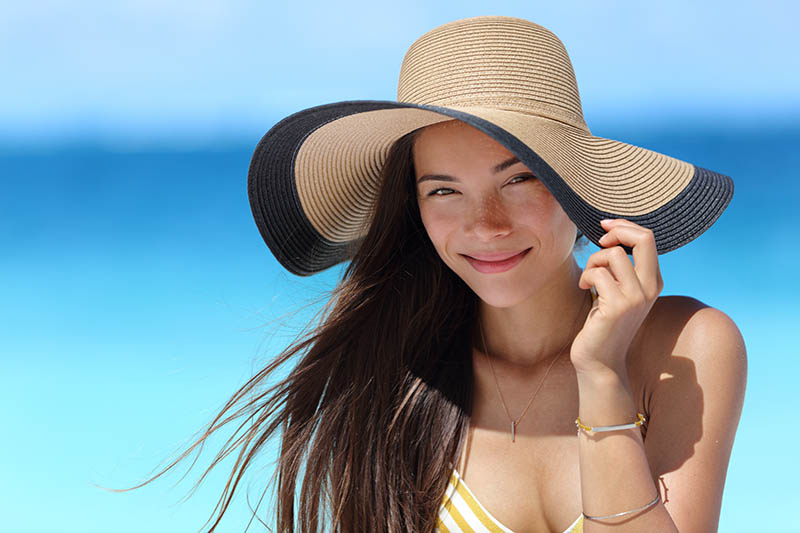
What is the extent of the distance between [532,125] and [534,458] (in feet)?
3.06

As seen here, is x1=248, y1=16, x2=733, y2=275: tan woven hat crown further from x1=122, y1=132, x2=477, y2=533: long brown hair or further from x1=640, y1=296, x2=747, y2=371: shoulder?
x1=122, y1=132, x2=477, y2=533: long brown hair

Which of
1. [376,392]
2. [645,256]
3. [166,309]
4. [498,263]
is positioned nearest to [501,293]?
[498,263]

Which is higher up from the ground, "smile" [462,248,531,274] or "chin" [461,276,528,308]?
"smile" [462,248,531,274]

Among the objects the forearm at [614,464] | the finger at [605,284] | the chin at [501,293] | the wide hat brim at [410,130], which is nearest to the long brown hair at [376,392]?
the wide hat brim at [410,130]

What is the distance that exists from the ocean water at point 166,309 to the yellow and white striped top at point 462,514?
810mm

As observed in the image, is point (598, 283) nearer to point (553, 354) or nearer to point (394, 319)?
point (553, 354)

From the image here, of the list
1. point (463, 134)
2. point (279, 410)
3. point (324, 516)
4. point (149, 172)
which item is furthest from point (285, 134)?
point (149, 172)

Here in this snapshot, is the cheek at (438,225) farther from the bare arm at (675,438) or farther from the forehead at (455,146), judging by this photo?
the bare arm at (675,438)

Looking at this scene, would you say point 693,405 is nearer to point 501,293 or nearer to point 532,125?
point 501,293

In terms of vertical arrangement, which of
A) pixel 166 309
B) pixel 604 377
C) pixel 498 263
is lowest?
pixel 604 377

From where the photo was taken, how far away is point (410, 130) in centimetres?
238

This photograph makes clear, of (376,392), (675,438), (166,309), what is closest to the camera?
(675,438)

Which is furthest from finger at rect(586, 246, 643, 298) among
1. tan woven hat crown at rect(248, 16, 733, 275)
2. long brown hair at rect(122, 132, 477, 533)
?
long brown hair at rect(122, 132, 477, 533)

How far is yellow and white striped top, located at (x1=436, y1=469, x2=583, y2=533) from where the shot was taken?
2.40 metres
